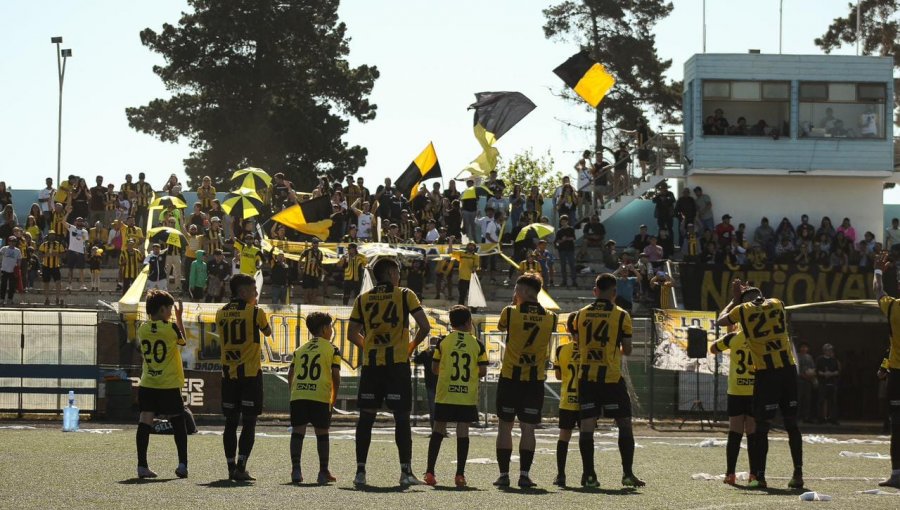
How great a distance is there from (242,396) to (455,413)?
1.98 meters

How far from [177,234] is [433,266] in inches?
225

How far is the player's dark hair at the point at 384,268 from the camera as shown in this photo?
40.9 feet

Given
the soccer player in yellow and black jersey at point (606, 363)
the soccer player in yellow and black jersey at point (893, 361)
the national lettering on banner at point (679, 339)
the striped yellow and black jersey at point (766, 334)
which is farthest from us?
the national lettering on banner at point (679, 339)

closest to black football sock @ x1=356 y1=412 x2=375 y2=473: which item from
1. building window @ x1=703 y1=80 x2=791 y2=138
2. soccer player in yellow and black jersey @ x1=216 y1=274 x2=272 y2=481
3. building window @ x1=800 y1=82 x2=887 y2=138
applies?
soccer player in yellow and black jersey @ x1=216 y1=274 x2=272 y2=481

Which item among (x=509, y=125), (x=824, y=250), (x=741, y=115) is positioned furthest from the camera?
(x=741, y=115)

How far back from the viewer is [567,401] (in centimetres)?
1346

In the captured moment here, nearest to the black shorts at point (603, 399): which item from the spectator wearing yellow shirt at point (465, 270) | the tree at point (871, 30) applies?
the spectator wearing yellow shirt at point (465, 270)

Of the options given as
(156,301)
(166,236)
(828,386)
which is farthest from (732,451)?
(166,236)

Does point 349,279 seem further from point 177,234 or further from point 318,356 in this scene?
point 318,356

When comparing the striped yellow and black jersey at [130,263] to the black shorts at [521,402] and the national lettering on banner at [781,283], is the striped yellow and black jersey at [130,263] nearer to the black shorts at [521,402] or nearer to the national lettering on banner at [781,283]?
the national lettering on banner at [781,283]

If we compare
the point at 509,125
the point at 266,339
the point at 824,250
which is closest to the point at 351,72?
the point at 509,125

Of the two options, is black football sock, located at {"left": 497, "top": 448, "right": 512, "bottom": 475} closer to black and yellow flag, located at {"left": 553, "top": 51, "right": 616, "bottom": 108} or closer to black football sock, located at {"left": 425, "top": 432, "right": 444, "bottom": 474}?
black football sock, located at {"left": 425, "top": 432, "right": 444, "bottom": 474}

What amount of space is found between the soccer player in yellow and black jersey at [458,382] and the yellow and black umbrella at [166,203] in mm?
19385

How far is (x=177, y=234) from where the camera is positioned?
30.2 meters
